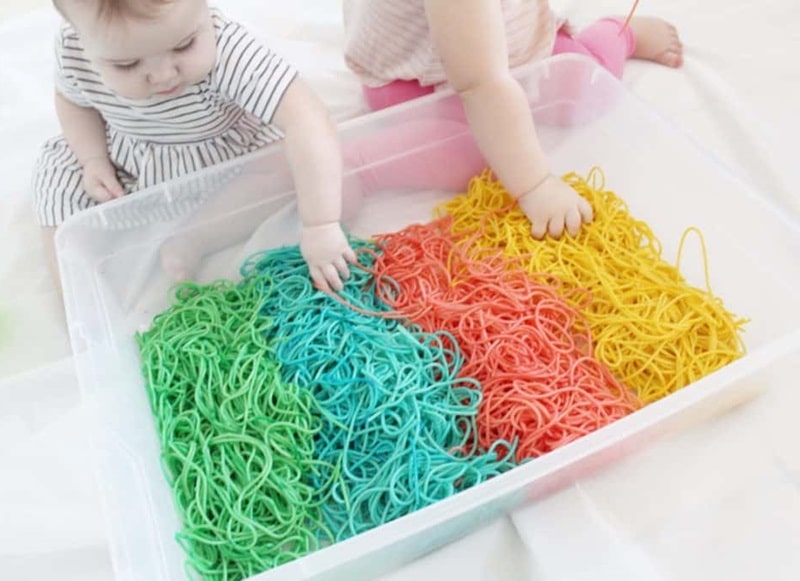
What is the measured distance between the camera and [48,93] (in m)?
1.18

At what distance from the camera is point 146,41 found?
2.38 ft

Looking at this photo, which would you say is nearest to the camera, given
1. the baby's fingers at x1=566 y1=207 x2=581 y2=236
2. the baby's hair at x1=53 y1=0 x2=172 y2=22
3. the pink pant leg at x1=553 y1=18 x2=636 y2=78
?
the baby's hair at x1=53 y1=0 x2=172 y2=22

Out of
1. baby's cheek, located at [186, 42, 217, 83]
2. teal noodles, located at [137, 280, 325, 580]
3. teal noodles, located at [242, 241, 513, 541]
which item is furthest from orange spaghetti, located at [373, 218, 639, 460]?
baby's cheek, located at [186, 42, 217, 83]

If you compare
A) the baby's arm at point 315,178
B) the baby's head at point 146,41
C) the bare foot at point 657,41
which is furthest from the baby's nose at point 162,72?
the bare foot at point 657,41

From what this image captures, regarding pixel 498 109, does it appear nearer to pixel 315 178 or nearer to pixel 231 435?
pixel 315 178

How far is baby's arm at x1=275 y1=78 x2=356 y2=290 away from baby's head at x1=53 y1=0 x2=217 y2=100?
97 mm

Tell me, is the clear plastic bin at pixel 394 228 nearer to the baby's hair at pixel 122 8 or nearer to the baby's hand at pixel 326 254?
the baby's hand at pixel 326 254

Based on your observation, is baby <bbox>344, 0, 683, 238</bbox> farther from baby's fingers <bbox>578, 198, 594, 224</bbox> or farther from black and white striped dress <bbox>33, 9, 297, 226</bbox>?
black and white striped dress <bbox>33, 9, 297, 226</bbox>

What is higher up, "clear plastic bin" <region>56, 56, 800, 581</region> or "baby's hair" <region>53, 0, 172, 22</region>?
"baby's hair" <region>53, 0, 172, 22</region>

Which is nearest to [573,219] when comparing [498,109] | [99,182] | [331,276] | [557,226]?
[557,226]

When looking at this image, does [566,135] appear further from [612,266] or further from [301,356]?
[301,356]

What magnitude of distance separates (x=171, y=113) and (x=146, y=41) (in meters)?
0.18

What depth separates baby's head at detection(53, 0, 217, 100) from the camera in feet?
2.30

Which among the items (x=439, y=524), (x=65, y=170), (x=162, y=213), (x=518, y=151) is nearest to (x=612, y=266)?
(x=518, y=151)
